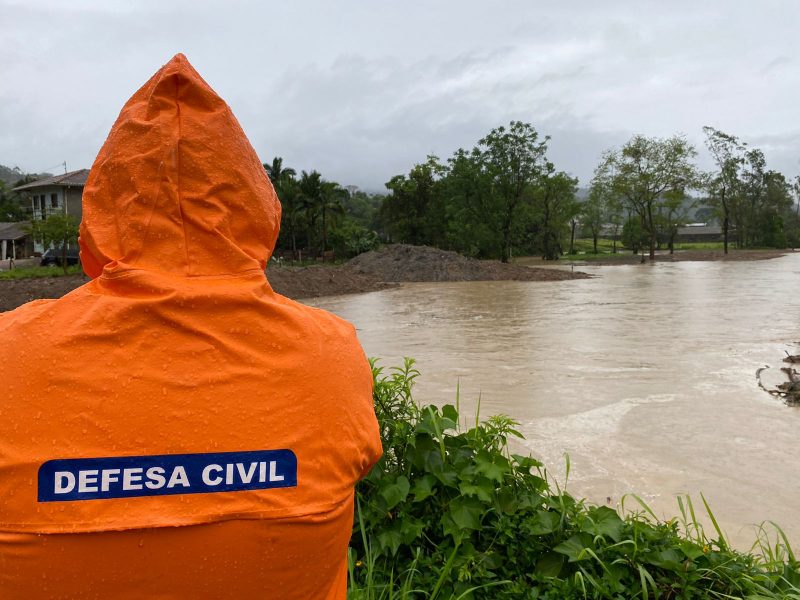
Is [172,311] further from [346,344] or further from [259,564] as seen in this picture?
[259,564]

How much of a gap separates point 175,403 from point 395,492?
151 centimetres

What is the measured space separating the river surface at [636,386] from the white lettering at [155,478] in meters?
3.65

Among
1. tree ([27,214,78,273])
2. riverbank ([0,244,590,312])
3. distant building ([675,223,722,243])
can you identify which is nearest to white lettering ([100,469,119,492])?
riverbank ([0,244,590,312])

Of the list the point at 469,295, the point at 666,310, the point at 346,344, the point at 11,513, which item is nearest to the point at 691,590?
the point at 346,344

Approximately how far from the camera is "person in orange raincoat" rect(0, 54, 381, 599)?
40.0 inches

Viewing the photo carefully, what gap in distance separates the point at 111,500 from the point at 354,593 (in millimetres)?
1295

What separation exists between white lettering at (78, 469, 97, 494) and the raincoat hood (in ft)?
1.09

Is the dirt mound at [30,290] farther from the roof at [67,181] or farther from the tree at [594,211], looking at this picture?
the tree at [594,211]

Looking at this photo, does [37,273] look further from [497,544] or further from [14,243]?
[497,544]

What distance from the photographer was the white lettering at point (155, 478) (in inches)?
40.7

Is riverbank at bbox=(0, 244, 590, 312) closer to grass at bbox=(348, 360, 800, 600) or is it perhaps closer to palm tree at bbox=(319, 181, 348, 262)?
palm tree at bbox=(319, 181, 348, 262)

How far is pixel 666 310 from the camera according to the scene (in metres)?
15.8

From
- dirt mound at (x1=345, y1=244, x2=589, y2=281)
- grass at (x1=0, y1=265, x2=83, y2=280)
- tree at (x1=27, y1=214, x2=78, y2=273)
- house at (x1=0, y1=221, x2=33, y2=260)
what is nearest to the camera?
grass at (x1=0, y1=265, x2=83, y2=280)

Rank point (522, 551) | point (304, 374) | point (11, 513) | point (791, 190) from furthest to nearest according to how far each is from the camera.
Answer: point (791, 190) → point (522, 551) → point (304, 374) → point (11, 513)
